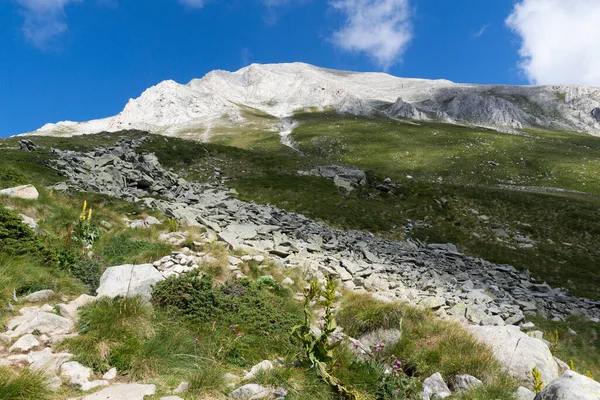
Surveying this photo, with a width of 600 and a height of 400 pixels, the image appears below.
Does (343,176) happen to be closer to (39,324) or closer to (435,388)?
(435,388)

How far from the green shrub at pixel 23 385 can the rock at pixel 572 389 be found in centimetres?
720

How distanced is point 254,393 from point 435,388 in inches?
142

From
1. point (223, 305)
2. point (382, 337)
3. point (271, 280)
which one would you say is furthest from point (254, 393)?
point (271, 280)

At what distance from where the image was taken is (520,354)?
7.75 m

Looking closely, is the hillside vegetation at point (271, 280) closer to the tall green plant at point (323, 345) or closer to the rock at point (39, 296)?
the tall green plant at point (323, 345)

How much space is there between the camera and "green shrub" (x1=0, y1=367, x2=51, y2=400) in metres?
4.29

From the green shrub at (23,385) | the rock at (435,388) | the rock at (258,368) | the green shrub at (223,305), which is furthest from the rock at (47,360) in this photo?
the rock at (435,388)

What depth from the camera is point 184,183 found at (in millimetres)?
32625

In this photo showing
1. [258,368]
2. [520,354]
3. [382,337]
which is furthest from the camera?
[382,337]

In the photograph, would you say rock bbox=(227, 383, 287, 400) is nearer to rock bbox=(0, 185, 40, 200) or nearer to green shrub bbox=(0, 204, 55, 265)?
green shrub bbox=(0, 204, 55, 265)

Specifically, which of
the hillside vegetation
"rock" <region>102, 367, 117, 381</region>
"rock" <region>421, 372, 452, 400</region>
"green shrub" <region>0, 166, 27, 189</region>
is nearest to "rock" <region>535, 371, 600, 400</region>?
the hillside vegetation

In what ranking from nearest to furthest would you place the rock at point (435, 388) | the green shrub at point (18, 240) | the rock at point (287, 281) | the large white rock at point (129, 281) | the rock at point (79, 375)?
the rock at point (79, 375) → the rock at point (435, 388) → the large white rock at point (129, 281) → the green shrub at point (18, 240) → the rock at point (287, 281)

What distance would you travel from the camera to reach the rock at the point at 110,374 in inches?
217

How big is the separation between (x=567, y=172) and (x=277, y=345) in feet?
322
